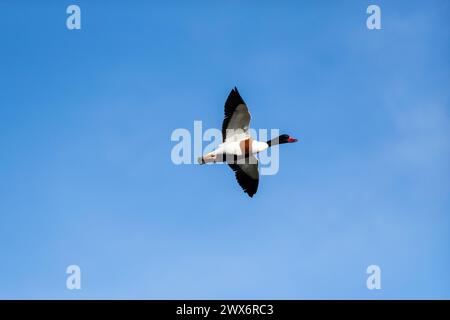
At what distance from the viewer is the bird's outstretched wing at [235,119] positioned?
1427 cm

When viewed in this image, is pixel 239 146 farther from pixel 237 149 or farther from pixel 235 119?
pixel 235 119

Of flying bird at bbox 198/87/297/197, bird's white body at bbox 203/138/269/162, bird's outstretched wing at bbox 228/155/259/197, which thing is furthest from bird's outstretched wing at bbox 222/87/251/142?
bird's outstretched wing at bbox 228/155/259/197

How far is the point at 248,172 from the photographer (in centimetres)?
1566

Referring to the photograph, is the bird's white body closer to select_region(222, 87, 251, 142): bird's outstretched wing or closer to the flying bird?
the flying bird

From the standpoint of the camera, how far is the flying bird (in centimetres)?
1438

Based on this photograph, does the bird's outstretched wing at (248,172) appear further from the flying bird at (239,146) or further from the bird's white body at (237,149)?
the bird's white body at (237,149)

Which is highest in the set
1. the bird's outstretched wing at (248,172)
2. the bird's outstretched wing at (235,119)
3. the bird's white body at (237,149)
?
the bird's outstretched wing at (235,119)

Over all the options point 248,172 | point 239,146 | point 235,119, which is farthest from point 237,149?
point 235,119

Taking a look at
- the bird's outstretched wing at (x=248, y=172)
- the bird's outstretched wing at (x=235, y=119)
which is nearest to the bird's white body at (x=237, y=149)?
the bird's outstretched wing at (x=235, y=119)
